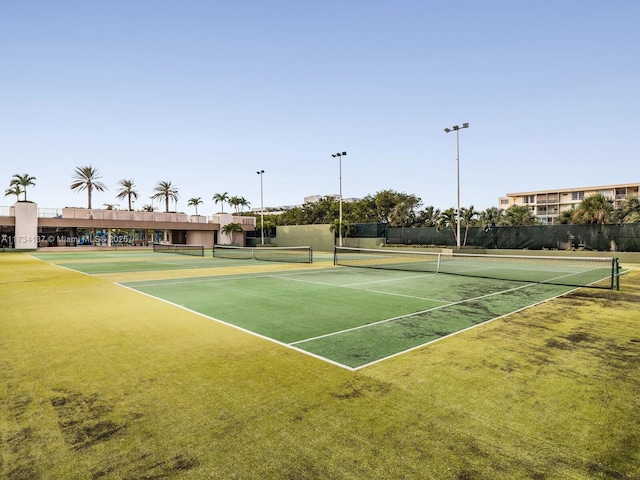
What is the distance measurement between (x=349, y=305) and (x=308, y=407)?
6090 millimetres

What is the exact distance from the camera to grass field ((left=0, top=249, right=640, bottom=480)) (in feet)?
10.5

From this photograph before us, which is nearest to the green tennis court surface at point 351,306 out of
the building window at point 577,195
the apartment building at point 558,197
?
the apartment building at point 558,197

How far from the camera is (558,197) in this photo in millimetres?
91812

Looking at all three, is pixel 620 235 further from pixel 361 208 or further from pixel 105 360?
pixel 361 208

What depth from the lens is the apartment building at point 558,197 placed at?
8419 cm

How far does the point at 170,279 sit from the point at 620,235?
3066 centimetres

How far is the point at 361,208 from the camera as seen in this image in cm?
7400

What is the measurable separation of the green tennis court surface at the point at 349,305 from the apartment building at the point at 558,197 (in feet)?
289

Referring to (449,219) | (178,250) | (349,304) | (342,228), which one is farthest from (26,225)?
(349,304)

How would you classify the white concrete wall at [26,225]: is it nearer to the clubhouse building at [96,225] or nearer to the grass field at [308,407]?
the clubhouse building at [96,225]

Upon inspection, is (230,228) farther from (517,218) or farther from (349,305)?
(349,305)

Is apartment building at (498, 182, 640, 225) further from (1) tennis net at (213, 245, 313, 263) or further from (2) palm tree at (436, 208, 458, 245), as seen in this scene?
(1) tennis net at (213, 245, 313, 263)

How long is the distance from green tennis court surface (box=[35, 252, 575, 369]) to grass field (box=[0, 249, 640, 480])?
22.0 inches

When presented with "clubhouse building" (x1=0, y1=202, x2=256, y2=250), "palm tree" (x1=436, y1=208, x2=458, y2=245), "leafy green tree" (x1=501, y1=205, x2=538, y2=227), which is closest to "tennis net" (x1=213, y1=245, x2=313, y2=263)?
"palm tree" (x1=436, y1=208, x2=458, y2=245)
